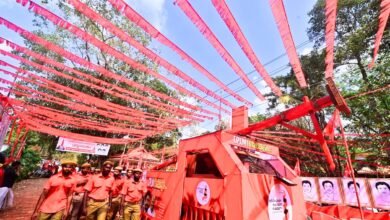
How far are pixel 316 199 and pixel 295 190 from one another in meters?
6.70

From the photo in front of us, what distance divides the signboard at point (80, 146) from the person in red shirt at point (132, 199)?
30.4 ft

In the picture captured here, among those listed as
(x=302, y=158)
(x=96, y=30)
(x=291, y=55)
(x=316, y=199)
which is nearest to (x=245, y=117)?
(x=291, y=55)

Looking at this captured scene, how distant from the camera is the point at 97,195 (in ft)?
19.1

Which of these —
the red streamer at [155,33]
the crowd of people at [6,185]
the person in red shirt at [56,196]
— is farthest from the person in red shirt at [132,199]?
the crowd of people at [6,185]

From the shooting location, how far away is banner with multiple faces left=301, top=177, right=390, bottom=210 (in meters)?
8.03

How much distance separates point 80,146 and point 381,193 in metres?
16.3

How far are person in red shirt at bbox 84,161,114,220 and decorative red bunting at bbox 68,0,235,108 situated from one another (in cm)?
333

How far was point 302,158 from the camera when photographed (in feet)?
60.7

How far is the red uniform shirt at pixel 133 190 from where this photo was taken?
6449 millimetres

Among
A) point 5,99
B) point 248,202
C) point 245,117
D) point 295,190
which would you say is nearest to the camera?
point 248,202

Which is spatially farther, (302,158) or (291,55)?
(302,158)

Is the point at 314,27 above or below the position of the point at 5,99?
above

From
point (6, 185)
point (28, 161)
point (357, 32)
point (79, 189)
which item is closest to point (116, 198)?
point (79, 189)

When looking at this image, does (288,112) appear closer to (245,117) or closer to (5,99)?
(245,117)
